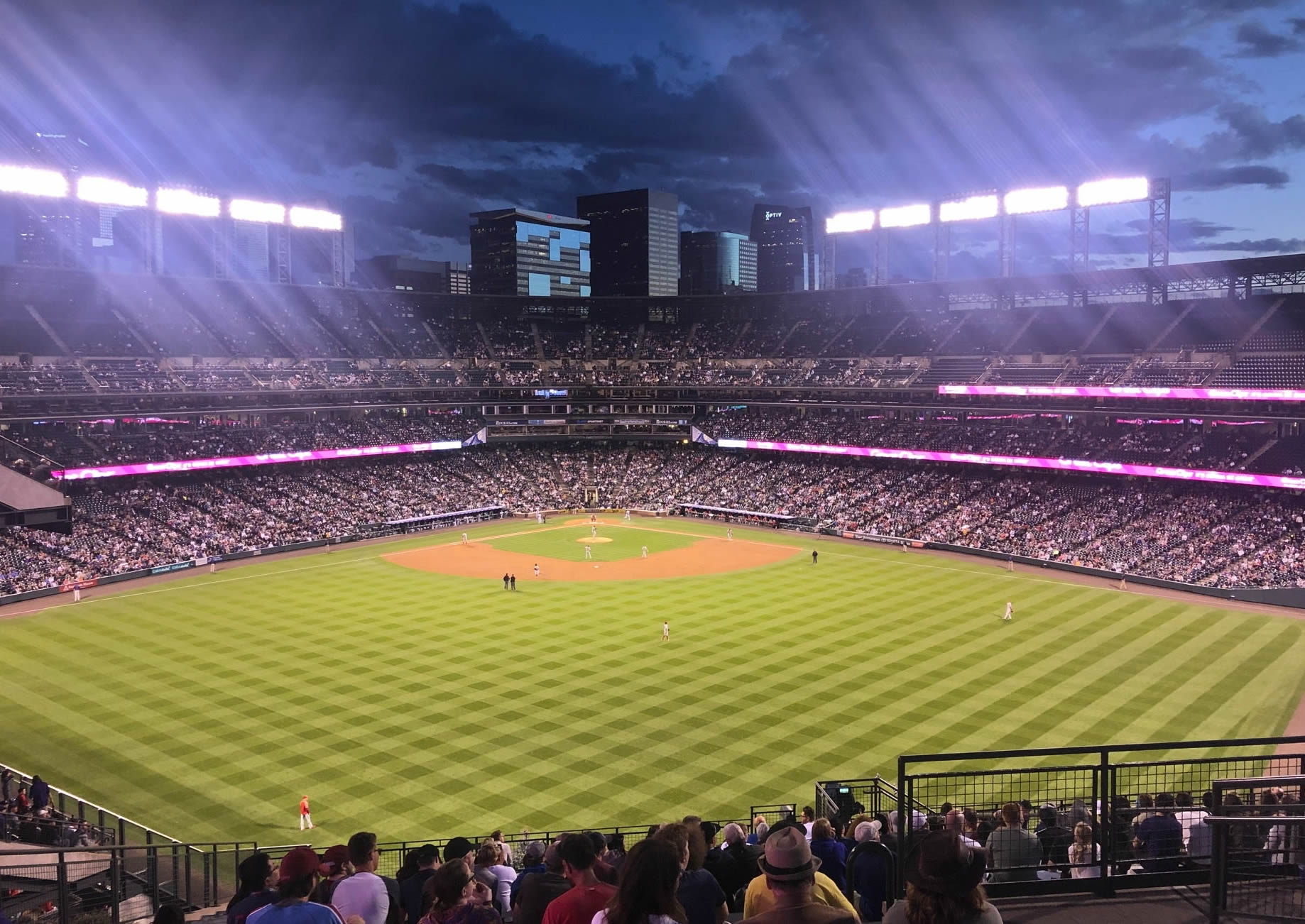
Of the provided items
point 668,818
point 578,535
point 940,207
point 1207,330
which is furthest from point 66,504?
point 1207,330

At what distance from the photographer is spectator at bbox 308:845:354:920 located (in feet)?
30.6

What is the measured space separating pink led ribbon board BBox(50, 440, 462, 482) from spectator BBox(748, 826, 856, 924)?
2526 inches

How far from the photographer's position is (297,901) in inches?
248

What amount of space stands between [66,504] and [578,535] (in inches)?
1380

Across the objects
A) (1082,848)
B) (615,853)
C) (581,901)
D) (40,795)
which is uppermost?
(581,901)

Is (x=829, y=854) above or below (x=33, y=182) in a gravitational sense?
below

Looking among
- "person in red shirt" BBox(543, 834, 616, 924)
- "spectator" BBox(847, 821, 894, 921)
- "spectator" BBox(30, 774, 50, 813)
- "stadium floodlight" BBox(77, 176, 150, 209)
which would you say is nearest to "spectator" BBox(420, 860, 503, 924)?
"person in red shirt" BBox(543, 834, 616, 924)

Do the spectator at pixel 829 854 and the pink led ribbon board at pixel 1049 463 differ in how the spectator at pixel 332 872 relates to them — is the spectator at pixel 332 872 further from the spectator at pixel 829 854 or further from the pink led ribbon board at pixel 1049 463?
the pink led ribbon board at pixel 1049 463

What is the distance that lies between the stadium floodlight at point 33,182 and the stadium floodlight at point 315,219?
20.4m

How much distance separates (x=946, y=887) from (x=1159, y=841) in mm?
6936

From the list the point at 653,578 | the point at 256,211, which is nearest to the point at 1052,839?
the point at 653,578

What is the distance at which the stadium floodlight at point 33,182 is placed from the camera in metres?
68.1

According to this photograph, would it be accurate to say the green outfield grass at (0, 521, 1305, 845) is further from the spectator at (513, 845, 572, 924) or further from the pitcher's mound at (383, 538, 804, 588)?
the spectator at (513, 845, 572, 924)

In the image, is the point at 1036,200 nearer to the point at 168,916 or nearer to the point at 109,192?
the point at 109,192
